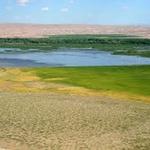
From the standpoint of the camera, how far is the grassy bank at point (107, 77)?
37616 millimetres

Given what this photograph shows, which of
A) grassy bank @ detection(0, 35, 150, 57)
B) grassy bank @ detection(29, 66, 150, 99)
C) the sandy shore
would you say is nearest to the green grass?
grassy bank @ detection(29, 66, 150, 99)

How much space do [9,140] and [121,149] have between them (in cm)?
528

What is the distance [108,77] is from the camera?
44.2 m

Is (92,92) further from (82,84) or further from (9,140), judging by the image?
(9,140)

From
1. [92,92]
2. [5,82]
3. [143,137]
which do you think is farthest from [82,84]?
[143,137]

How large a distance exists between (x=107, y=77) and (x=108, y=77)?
96 mm

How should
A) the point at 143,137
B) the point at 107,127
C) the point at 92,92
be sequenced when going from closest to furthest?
1. the point at 143,137
2. the point at 107,127
3. the point at 92,92

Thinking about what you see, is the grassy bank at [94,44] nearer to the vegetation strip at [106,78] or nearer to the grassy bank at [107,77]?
the grassy bank at [107,77]

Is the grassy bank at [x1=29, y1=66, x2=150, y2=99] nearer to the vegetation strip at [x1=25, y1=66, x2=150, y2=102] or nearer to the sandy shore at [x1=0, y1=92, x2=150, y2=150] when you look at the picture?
the vegetation strip at [x1=25, y1=66, x2=150, y2=102]

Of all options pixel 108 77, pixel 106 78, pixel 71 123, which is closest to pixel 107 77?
pixel 108 77

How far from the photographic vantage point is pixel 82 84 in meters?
39.9

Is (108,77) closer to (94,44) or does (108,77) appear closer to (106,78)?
(106,78)

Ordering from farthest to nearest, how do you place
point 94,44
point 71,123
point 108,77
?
point 94,44 → point 108,77 → point 71,123

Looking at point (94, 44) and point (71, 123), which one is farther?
point (94, 44)
